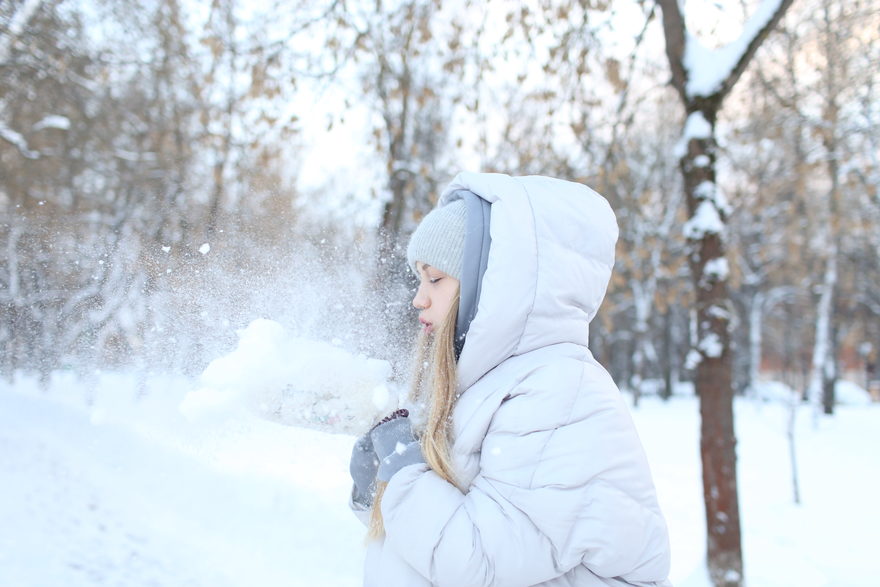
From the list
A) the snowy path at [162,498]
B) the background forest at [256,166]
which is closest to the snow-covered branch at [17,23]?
the background forest at [256,166]

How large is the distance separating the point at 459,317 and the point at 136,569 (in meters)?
1.48

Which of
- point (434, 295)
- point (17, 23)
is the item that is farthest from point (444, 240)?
point (17, 23)

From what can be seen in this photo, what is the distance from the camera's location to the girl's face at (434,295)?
1546mm

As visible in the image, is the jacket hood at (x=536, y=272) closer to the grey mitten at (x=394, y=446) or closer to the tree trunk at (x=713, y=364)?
the grey mitten at (x=394, y=446)

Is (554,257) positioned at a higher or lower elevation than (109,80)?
lower

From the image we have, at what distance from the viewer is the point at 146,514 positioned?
2238mm

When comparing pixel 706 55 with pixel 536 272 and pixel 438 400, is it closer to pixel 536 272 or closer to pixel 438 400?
pixel 536 272

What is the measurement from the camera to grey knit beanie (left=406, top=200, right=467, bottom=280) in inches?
60.1

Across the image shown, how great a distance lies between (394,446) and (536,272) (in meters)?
0.49

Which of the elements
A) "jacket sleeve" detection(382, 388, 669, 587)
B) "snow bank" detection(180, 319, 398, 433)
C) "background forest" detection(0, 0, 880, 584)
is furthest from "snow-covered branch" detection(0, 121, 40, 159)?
"jacket sleeve" detection(382, 388, 669, 587)

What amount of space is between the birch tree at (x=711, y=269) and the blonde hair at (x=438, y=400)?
297cm

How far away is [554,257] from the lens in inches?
55.1

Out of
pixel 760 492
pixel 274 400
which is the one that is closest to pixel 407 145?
pixel 760 492

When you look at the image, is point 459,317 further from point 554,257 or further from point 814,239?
point 814,239
